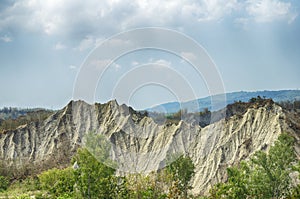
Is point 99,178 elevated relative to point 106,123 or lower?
lower

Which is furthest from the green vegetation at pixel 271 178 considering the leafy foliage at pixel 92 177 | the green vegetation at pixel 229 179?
the leafy foliage at pixel 92 177

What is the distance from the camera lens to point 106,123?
43.9 meters

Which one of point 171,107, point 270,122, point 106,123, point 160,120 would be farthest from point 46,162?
point 171,107

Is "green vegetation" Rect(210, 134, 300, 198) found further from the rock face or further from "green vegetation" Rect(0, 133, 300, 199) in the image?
the rock face

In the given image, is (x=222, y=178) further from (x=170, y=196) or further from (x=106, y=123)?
(x=170, y=196)

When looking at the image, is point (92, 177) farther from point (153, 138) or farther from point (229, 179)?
point (153, 138)

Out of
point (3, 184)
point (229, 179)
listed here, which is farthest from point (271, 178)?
point (3, 184)

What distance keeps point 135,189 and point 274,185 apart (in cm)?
667

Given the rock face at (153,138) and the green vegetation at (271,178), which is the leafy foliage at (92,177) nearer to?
the green vegetation at (271,178)

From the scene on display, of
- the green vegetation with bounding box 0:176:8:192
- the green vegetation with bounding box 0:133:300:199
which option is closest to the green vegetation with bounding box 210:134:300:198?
the green vegetation with bounding box 0:133:300:199

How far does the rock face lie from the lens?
35.0 m

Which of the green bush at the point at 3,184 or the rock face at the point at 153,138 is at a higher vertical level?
the rock face at the point at 153,138

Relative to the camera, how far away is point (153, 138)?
3988cm

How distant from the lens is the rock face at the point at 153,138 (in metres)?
35.0
